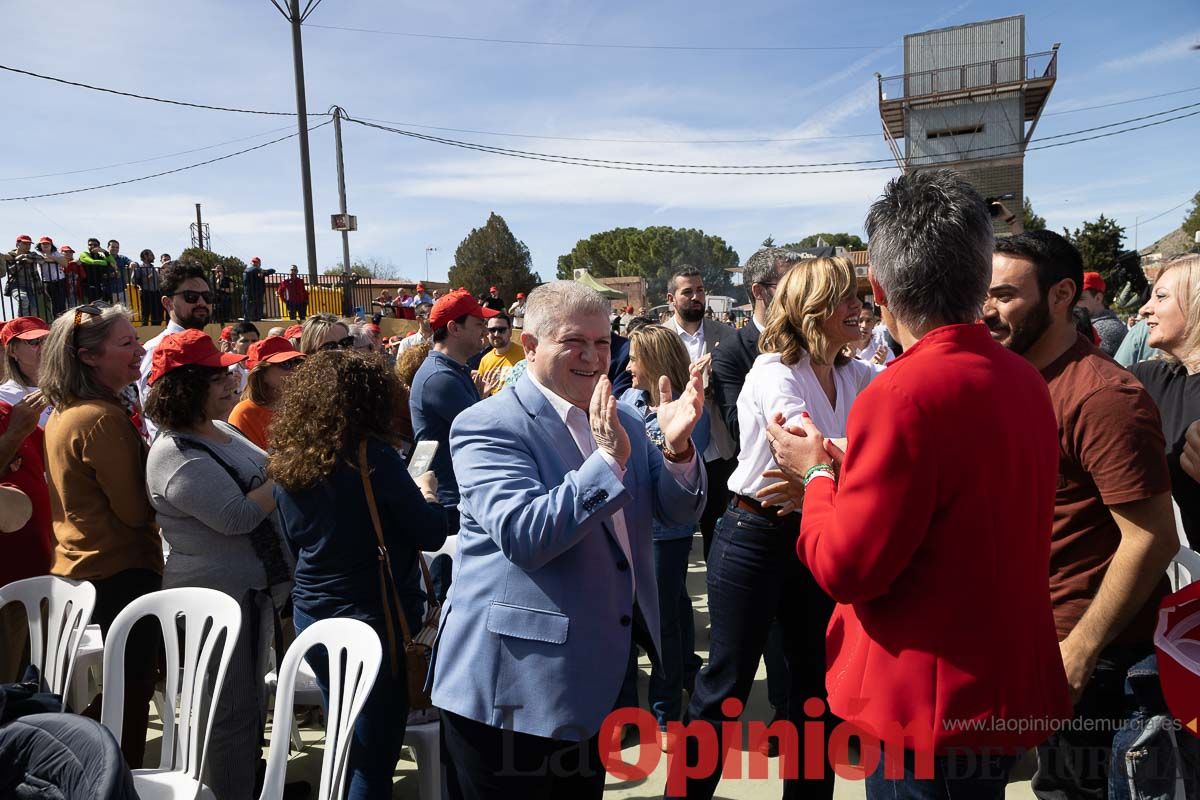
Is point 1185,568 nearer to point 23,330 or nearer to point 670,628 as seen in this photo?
point 670,628

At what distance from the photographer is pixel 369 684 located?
7.21 ft

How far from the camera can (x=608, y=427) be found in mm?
1849

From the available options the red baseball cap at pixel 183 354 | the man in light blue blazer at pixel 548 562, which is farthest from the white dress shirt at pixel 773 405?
the red baseball cap at pixel 183 354

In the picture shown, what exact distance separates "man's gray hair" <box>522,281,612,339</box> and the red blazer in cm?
81

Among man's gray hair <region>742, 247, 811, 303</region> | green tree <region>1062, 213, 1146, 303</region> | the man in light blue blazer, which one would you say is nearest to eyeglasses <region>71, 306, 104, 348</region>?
the man in light blue blazer

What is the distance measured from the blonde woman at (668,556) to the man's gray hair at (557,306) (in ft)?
4.24

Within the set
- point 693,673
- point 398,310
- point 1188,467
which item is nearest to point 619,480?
point 1188,467

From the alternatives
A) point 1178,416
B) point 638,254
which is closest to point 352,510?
point 1178,416

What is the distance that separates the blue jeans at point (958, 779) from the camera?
5.19 ft

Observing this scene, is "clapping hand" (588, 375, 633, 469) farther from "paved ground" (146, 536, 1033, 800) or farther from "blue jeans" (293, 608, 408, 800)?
"paved ground" (146, 536, 1033, 800)

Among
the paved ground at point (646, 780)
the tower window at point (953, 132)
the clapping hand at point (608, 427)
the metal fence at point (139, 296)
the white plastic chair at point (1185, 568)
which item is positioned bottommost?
the paved ground at point (646, 780)

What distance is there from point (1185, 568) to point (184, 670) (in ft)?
11.4

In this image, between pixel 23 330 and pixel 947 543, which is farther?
pixel 23 330

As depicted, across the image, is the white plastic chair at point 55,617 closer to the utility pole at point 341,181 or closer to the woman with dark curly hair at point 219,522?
the woman with dark curly hair at point 219,522
